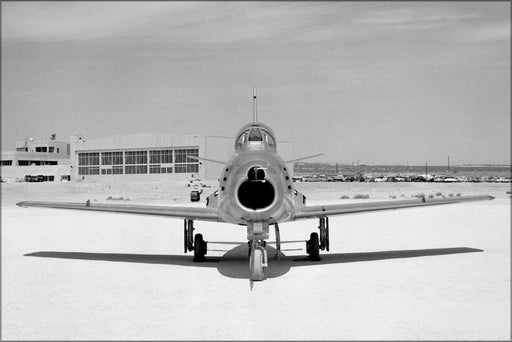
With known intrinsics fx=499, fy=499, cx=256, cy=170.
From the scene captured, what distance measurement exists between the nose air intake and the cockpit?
1387 millimetres

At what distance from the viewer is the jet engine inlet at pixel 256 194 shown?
12320 mm

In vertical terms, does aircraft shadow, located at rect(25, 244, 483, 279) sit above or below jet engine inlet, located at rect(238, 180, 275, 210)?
below

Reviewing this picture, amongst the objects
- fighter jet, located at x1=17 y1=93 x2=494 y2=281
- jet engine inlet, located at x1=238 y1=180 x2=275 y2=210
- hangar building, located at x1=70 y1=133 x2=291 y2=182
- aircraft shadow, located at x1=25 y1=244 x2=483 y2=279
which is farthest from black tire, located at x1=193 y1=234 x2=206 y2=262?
hangar building, located at x1=70 y1=133 x2=291 y2=182

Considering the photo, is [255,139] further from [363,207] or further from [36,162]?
[36,162]

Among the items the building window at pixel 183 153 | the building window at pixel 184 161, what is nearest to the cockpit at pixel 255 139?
the building window at pixel 184 161

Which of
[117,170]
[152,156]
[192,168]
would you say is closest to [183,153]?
[192,168]

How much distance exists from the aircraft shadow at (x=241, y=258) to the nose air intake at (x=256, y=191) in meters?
2.13

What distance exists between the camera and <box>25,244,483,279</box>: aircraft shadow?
14.4 meters

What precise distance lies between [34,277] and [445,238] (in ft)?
53.0

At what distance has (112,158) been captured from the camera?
95188 mm

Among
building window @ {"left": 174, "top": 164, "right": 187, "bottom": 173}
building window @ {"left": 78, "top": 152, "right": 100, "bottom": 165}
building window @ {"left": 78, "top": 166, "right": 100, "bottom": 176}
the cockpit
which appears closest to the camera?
the cockpit

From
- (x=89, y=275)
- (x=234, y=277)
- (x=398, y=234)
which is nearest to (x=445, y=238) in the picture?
(x=398, y=234)

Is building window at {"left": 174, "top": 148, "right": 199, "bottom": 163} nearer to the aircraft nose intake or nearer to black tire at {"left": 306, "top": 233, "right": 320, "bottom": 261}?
black tire at {"left": 306, "top": 233, "right": 320, "bottom": 261}

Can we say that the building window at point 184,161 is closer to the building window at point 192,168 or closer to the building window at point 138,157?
the building window at point 192,168
